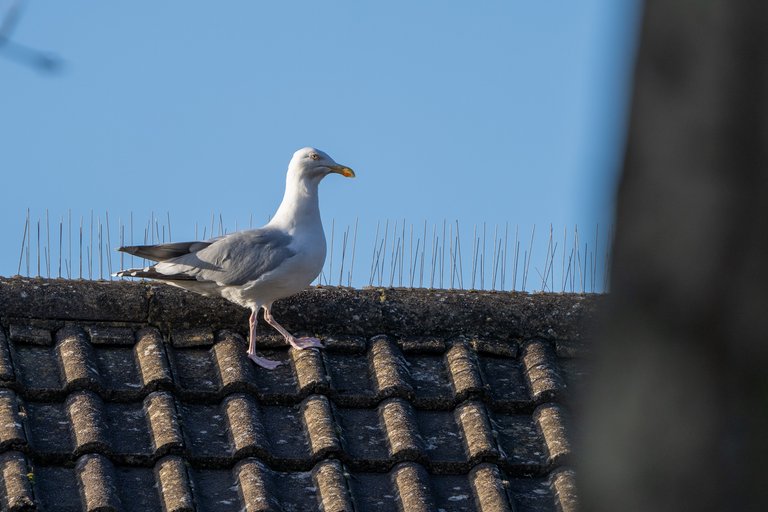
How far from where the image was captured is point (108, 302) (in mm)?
4844

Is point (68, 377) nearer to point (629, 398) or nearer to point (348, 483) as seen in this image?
point (348, 483)

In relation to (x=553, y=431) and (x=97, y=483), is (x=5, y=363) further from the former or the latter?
(x=553, y=431)

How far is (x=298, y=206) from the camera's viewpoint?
6008 mm

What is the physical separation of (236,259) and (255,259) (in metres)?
0.08

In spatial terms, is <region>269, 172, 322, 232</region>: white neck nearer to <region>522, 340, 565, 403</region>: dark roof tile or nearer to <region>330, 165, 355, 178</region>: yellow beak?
<region>330, 165, 355, 178</region>: yellow beak

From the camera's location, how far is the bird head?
20.2 ft

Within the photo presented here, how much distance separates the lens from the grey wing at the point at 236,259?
18.1 ft

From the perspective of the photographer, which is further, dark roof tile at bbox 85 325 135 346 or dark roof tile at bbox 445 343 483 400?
dark roof tile at bbox 85 325 135 346

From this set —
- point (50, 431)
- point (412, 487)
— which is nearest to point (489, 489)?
point (412, 487)

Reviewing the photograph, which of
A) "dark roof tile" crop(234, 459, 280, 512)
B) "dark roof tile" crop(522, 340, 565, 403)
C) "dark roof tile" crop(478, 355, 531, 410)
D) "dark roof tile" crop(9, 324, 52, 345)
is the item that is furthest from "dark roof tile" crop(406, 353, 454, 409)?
"dark roof tile" crop(9, 324, 52, 345)

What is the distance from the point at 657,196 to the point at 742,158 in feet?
0.37

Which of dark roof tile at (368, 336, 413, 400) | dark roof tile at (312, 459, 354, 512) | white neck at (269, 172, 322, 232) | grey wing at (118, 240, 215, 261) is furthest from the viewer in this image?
white neck at (269, 172, 322, 232)

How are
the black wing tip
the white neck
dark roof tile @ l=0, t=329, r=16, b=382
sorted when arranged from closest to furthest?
dark roof tile @ l=0, t=329, r=16, b=382 < the black wing tip < the white neck

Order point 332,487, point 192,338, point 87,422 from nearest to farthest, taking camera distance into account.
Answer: point 332,487 < point 87,422 < point 192,338
